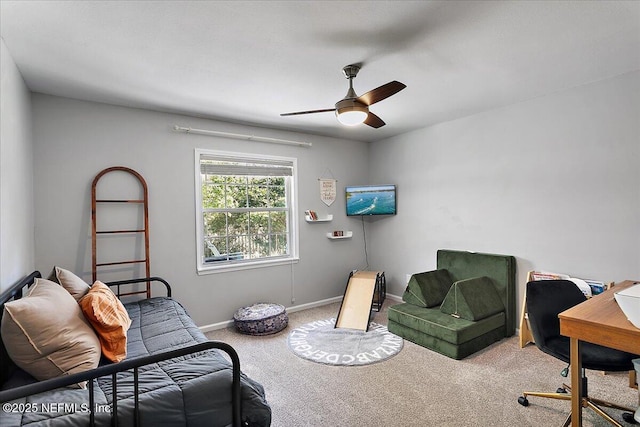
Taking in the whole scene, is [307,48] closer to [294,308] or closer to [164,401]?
[164,401]

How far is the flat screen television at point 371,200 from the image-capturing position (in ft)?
15.8

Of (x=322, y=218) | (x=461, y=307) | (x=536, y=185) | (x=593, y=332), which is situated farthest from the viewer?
(x=322, y=218)

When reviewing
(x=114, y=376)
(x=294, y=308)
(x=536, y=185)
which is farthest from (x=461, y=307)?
(x=114, y=376)

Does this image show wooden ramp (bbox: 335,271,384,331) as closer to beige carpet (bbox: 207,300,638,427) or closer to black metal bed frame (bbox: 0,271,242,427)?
beige carpet (bbox: 207,300,638,427)

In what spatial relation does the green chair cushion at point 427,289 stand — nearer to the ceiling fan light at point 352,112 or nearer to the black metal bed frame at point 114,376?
the ceiling fan light at point 352,112

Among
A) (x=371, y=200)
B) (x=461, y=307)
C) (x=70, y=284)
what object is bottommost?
(x=461, y=307)

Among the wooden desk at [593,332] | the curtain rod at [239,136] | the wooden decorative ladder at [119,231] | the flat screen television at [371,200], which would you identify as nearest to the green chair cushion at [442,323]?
the wooden desk at [593,332]

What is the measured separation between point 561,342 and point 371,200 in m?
3.08

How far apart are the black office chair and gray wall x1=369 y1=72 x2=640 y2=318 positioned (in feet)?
3.16

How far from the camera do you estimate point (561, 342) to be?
6.94 ft

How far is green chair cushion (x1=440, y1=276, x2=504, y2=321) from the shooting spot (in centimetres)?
323

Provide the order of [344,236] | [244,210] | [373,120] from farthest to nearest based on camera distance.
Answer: [344,236]
[244,210]
[373,120]

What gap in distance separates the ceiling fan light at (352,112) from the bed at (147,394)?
180 cm

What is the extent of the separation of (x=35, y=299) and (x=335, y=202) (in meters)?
3.82
